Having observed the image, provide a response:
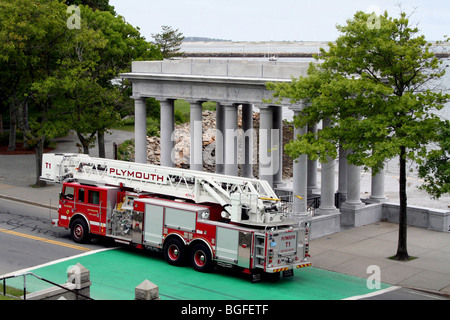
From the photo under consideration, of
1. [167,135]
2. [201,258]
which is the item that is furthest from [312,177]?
[201,258]

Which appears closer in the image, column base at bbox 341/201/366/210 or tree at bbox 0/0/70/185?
column base at bbox 341/201/366/210

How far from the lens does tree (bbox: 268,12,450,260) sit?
2400 cm

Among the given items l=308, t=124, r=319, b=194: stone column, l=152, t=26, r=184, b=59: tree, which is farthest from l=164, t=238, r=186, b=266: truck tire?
l=152, t=26, r=184, b=59: tree

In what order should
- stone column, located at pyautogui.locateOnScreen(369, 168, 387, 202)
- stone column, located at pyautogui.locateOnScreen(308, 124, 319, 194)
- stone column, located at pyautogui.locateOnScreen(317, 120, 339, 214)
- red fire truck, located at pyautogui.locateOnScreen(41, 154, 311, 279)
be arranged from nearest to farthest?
red fire truck, located at pyautogui.locateOnScreen(41, 154, 311, 279), stone column, located at pyautogui.locateOnScreen(317, 120, 339, 214), stone column, located at pyautogui.locateOnScreen(369, 168, 387, 202), stone column, located at pyautogui.locateOnScreen(308, 124, 319, 194)

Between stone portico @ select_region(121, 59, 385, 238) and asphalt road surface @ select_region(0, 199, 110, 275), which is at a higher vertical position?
stone portico @ select_region(121, 59, 385, 238)

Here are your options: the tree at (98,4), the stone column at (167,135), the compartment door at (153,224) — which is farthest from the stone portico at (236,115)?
the tree at (98,4)

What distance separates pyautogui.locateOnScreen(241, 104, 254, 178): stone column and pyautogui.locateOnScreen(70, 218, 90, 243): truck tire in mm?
12661

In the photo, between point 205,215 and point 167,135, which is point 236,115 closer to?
point 167,135

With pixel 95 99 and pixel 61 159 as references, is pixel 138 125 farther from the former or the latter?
pixel 61 159

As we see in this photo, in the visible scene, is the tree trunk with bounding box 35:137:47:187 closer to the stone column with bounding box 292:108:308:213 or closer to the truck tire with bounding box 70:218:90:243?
the truck tire with bounding box 70:218:90:243

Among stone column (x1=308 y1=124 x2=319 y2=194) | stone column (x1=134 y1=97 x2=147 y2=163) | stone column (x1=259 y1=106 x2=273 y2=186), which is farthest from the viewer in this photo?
stone column (x1=308 y1=124 x2=319 y2=194)

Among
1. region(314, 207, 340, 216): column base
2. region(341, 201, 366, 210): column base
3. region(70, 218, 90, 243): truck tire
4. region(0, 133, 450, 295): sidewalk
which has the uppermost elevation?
region(341, 201, 366, 210): column base

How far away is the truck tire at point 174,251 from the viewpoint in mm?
24531
